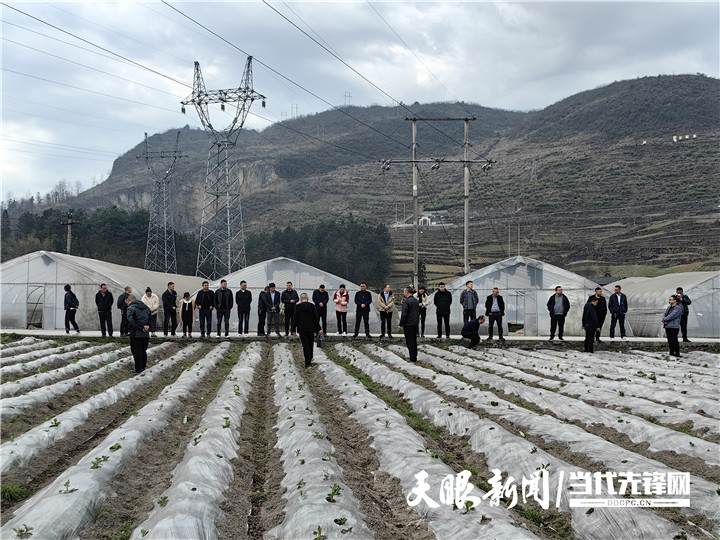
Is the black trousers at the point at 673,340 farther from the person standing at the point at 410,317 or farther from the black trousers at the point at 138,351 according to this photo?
the black trousers at the point at 138,351

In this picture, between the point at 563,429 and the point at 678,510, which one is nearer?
the point at 678,510

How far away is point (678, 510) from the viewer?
6.48 metres

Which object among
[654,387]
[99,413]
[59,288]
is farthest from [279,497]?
[59,288]

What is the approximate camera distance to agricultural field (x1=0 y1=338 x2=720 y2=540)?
20.6 ft

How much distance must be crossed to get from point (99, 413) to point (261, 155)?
15829cm

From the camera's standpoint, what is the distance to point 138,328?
15.1 metres

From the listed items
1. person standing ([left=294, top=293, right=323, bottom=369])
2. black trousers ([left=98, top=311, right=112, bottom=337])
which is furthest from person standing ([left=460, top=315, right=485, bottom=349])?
black trousers ([left=98, top=311, right=112, bottom=337])

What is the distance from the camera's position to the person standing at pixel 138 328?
15133 millimetres

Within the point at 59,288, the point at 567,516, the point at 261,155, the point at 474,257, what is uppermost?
the point at 261,155

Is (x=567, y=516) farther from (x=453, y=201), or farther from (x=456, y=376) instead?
(x=453, y=201)

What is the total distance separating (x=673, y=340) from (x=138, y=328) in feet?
47.5

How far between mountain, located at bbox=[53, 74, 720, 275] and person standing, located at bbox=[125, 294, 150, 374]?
43.5 meters

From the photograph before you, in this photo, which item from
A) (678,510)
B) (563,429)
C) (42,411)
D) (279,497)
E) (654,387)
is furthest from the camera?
(654,387)

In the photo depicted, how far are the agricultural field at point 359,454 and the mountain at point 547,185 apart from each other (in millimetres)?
46411
